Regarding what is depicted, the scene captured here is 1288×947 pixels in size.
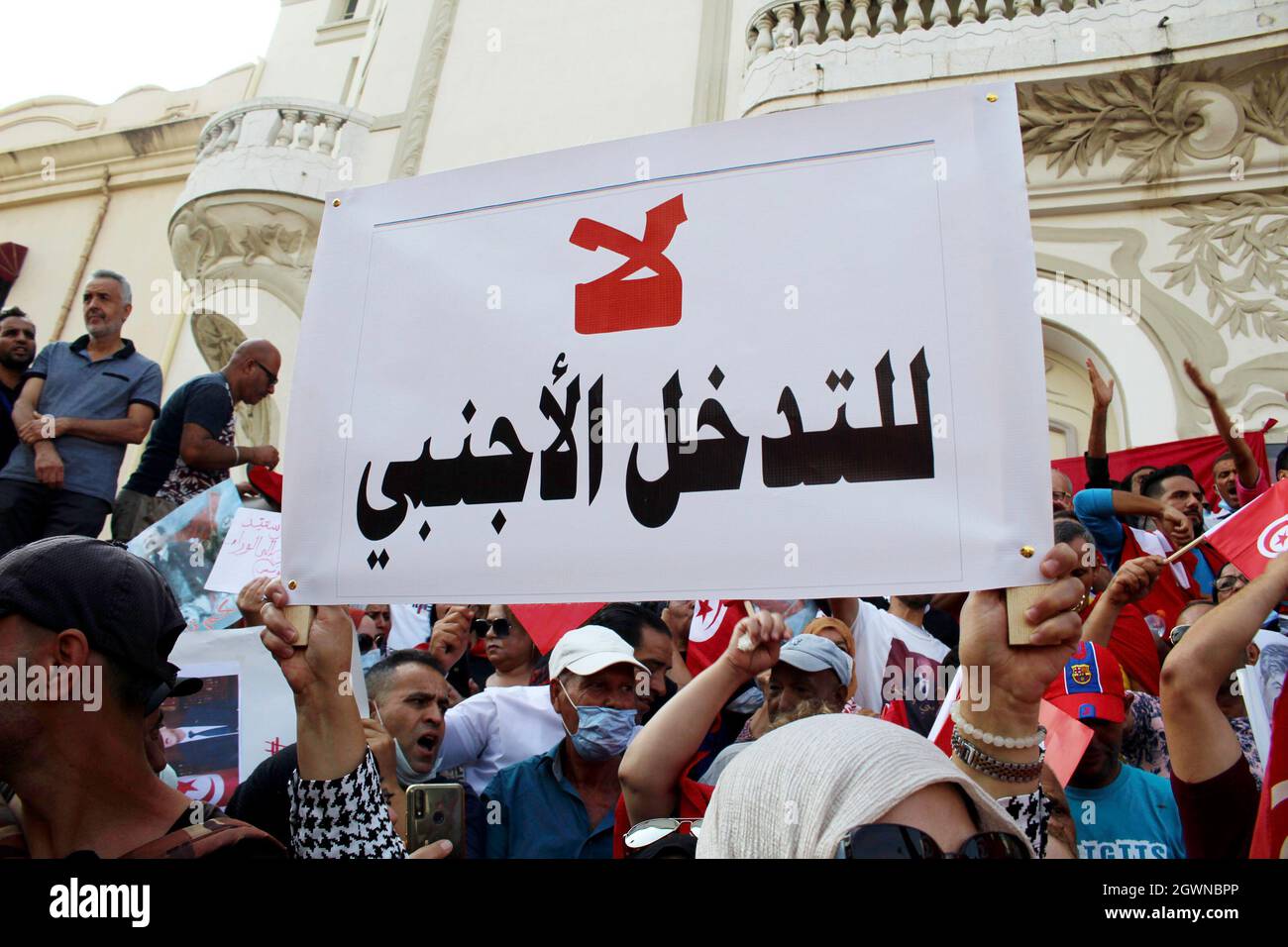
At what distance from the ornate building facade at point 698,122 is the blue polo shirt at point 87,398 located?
10.4ft

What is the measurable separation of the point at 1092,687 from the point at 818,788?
1715 millimetres

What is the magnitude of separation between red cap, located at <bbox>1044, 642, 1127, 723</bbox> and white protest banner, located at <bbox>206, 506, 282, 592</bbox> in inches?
88.3

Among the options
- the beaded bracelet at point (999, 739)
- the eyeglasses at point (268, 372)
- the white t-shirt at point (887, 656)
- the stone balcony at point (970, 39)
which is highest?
the stone balcony at point (970, 39)

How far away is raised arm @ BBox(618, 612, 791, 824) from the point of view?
6.82 ft

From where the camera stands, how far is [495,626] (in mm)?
3613

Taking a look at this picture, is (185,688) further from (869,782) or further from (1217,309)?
(1217,309)

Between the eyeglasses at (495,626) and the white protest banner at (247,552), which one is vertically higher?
Answer: the white protest banner at (247,552)

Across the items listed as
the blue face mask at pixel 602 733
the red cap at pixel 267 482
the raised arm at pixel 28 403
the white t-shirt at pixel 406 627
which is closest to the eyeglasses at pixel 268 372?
the red cap at pixel 267 482

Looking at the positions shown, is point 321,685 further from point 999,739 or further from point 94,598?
point 999,739

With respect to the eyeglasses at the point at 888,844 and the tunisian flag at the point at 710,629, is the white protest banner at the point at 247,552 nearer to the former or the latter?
the tunisian flag at the point at 710,629

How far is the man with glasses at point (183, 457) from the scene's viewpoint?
12.9ft

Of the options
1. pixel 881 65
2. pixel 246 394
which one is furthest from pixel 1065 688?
pixel 881 65

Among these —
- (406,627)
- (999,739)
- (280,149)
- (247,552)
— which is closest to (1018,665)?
(999,739)
